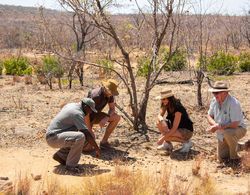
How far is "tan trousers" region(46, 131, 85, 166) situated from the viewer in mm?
6168

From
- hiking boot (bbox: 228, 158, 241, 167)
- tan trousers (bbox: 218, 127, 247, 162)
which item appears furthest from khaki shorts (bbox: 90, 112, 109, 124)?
hiking boot (bbox: 228, 158, 241, 167)

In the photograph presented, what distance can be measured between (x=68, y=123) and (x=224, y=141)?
77.7 inches

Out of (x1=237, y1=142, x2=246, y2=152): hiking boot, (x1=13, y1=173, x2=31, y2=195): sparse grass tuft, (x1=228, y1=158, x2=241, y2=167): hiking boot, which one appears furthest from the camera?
(x1=237, y1=142, x2=246, y2=152): hiking boot

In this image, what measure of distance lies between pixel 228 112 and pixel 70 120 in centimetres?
193

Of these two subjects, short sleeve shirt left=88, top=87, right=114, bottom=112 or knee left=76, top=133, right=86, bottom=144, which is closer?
knee left=76, top=133, right=86, bottom=144

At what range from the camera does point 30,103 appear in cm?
1127

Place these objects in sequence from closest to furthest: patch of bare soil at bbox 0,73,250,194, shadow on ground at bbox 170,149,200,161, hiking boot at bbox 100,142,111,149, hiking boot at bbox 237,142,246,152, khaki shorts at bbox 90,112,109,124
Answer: patch of bare soil at bbox 0,73,250,194 → hiking boot at bbox 237,142,246,152 → shadow on ground at bbox 170,149,200,161 → khaki shorts at bbox 90,112,109,124 → hiking boot at bbox 100,142,111,149

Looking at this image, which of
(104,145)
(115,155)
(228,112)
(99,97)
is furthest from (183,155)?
(99,97)

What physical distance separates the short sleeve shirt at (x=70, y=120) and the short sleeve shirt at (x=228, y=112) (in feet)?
5.42

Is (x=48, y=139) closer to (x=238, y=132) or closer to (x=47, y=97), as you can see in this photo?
(x=238, y=132)

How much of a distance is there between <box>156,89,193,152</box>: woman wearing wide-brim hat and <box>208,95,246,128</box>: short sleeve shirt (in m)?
0.68

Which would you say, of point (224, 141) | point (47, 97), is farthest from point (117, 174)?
point (47, 97)

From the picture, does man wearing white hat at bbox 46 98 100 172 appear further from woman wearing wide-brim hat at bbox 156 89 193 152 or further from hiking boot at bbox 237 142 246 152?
hiking boot at bbox 237 142 246 152

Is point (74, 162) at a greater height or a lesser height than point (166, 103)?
lesser
